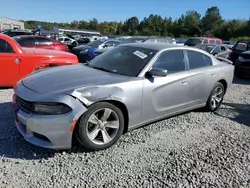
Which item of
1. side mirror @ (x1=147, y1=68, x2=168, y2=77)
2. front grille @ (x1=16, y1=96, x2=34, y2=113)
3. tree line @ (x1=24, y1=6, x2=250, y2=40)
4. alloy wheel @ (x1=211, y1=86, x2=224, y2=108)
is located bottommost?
alloy wheel @ (x1=211, y1=86, x2=224, y2=108)

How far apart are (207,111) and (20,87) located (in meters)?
3.68

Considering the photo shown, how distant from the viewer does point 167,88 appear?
3.81 m

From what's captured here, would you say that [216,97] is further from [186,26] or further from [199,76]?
[186,26]

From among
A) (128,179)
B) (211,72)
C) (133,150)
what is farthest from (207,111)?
(128,179)

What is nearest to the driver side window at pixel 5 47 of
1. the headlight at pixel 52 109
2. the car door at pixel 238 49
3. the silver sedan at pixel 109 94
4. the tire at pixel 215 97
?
the silver sedan at pixel 109 94

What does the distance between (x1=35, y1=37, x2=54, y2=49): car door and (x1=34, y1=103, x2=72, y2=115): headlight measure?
Result: 31.8 ft

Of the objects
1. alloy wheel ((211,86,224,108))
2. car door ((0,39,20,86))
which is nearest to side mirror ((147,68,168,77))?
alloy wheel ((211,86,224,108))

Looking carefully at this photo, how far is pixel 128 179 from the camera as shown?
104 inches

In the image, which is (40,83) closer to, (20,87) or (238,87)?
(20,87)

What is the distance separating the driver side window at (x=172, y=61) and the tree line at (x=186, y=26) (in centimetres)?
7667

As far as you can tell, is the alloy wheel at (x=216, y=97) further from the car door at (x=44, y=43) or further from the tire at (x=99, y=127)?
the car door at (x=44, y=43)

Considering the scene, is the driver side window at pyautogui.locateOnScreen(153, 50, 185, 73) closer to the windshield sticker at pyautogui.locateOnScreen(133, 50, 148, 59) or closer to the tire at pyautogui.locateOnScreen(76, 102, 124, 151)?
the windshield sticker at pyautogui.locateOnScreen(133, 50, 148, 59)

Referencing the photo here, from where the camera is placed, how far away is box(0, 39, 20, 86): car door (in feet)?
18.2

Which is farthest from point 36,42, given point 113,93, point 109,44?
point 113,93
